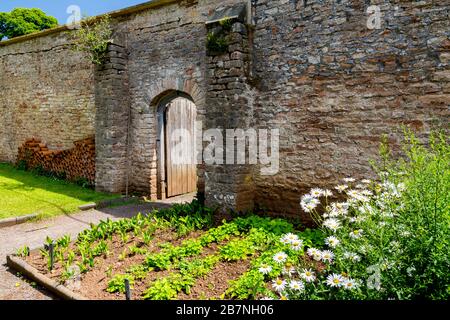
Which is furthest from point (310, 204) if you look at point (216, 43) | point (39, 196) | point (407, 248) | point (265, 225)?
point (39, 196)

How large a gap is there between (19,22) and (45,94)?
1408cm

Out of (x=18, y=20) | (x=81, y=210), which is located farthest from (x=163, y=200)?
(x=18, y=20)

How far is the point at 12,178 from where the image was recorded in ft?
31.9

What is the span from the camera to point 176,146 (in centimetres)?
881

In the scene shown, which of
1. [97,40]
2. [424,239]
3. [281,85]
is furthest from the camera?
[97,40]

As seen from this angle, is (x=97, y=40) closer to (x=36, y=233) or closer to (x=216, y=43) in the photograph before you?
(x=216, y=43)

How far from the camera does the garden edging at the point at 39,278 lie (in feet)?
12.0

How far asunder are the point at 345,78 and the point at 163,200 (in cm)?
516

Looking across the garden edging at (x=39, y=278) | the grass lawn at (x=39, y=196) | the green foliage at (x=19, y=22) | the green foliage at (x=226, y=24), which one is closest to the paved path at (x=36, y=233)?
the garden edging at (x=39, y=278)

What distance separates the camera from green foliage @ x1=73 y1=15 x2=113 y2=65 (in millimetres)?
8195

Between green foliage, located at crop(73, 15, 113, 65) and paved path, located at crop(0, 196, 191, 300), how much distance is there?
3772 millimetres

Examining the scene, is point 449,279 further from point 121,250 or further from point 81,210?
point 81,210

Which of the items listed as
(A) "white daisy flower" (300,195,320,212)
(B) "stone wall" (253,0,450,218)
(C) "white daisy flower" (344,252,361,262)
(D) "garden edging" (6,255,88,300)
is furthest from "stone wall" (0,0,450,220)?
(D) "garden edging" (6,255,88,300)

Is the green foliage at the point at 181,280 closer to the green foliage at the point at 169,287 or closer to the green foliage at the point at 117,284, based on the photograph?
the green foliage at the point at 169,287
